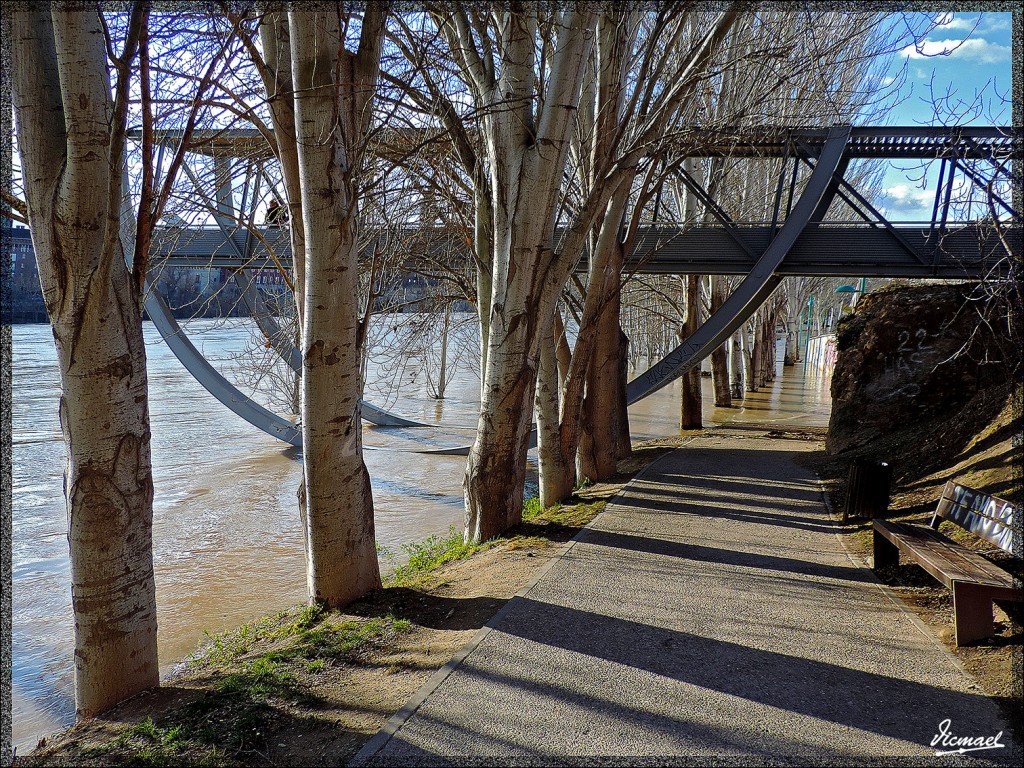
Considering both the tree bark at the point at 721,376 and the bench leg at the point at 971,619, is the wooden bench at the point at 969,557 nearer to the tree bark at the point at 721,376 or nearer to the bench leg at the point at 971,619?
the bench leg at the point at 971,619

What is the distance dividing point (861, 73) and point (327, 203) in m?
15.4

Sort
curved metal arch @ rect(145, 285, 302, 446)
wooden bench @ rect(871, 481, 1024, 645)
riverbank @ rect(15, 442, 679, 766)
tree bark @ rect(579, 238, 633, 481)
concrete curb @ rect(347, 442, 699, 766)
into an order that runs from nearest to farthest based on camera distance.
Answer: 1. concrete curb @ rect(347, 442, 699, 766)
2. riverbank @ rect(15, 442, 679, 766)
3. wooden bench @ rect(871, 481, 1024, 645)
4. tree bark @ rect(579, 238, 633, 481)
5. curved metal arch @ rect(145, 285, 302, 446)

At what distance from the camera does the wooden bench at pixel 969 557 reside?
447 centimetres

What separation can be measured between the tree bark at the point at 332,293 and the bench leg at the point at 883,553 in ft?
13.2

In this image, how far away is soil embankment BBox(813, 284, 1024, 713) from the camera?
5391 mm

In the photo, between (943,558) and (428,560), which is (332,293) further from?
(943,558)

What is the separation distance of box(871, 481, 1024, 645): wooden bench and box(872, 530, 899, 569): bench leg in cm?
49

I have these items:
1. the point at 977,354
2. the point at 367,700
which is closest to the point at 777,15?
the point at 977,354

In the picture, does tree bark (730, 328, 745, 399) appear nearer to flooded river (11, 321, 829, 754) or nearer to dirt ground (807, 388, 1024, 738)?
flooded river (11, 321, 829, 754)

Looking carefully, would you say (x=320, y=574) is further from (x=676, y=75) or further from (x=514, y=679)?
(x=676, y=75)

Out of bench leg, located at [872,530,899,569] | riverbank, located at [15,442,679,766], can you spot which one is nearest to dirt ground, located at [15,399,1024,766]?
riverbank, located at [15,442,679,766]

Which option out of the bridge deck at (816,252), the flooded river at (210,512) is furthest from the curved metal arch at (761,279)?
the flooded river at (210,512)

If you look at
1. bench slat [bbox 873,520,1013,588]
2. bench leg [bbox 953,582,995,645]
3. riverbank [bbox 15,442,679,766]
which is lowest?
riverbank [bbox 15,442,679,766]

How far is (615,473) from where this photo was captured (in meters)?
11.3
